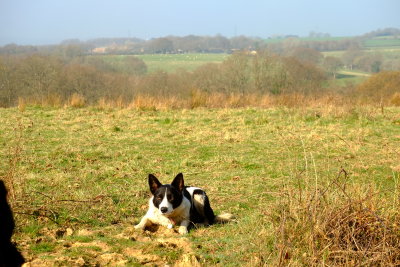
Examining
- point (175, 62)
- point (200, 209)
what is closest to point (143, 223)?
point (200, 209)

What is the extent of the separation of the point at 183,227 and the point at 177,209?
28 cm

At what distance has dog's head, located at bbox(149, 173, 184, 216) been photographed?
19.4 feet

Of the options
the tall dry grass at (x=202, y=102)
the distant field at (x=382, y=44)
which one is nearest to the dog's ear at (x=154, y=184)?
the tall dry grass at (x=202, y=102)

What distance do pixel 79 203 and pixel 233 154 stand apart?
504 centimetres

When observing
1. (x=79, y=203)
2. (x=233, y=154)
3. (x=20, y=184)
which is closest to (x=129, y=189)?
(x=79, y=203)

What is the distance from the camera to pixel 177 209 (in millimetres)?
6109

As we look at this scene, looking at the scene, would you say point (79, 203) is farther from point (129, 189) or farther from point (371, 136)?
point (371, 136)

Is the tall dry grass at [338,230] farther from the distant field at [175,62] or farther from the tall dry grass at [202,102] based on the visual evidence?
the distant field at [175,62]

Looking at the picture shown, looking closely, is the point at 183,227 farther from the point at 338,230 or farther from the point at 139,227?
Answer: the point at 338,230

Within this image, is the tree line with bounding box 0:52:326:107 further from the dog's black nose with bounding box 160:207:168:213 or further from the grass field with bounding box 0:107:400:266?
the dog's black nose with bounding box 160:207:168:213

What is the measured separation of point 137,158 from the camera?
1028 centimetres

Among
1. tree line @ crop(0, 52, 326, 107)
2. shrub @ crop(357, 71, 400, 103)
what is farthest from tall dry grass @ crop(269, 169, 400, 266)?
tree line @ crop(0, 52, 326, 107)

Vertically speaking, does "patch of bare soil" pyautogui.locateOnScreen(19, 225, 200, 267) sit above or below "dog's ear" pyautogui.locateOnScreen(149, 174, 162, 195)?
below

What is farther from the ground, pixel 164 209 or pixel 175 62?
pixel 175 62
